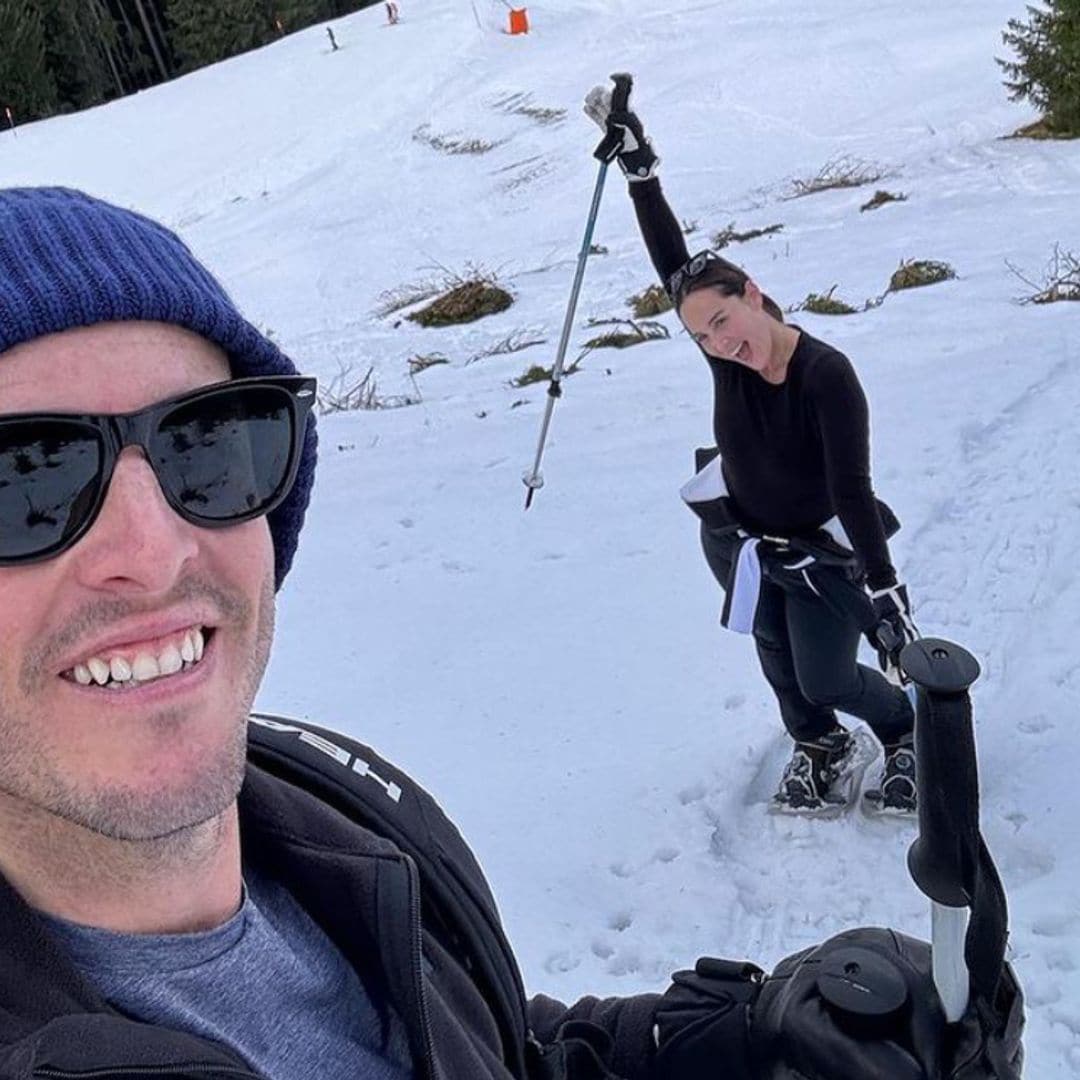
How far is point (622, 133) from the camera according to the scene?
4.44m

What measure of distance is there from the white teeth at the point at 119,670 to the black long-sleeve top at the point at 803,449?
222 centimetres

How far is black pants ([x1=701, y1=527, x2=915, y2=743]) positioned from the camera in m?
3.37

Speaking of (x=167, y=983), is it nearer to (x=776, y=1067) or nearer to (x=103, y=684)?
(x=103, y=684)

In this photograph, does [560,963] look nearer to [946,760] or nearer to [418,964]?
[418,964]

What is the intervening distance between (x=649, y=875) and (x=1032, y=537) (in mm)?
2610

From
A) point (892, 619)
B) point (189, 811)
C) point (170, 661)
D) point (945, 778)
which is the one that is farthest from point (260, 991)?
point (892, 619)

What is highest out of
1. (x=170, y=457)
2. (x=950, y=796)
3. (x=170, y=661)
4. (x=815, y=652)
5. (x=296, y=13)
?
(x=296, y=13)

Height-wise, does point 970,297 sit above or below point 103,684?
below

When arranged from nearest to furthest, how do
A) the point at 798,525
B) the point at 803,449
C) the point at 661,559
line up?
the point at 803,449 → the point at 798,525 → the point at 661,559

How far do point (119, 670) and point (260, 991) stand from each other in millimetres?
448

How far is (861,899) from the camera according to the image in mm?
3438

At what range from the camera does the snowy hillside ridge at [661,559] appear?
3.57 meters

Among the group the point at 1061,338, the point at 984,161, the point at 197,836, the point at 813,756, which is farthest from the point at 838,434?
the point at 984,161

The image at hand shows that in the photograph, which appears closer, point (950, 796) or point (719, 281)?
point (950, 796)
